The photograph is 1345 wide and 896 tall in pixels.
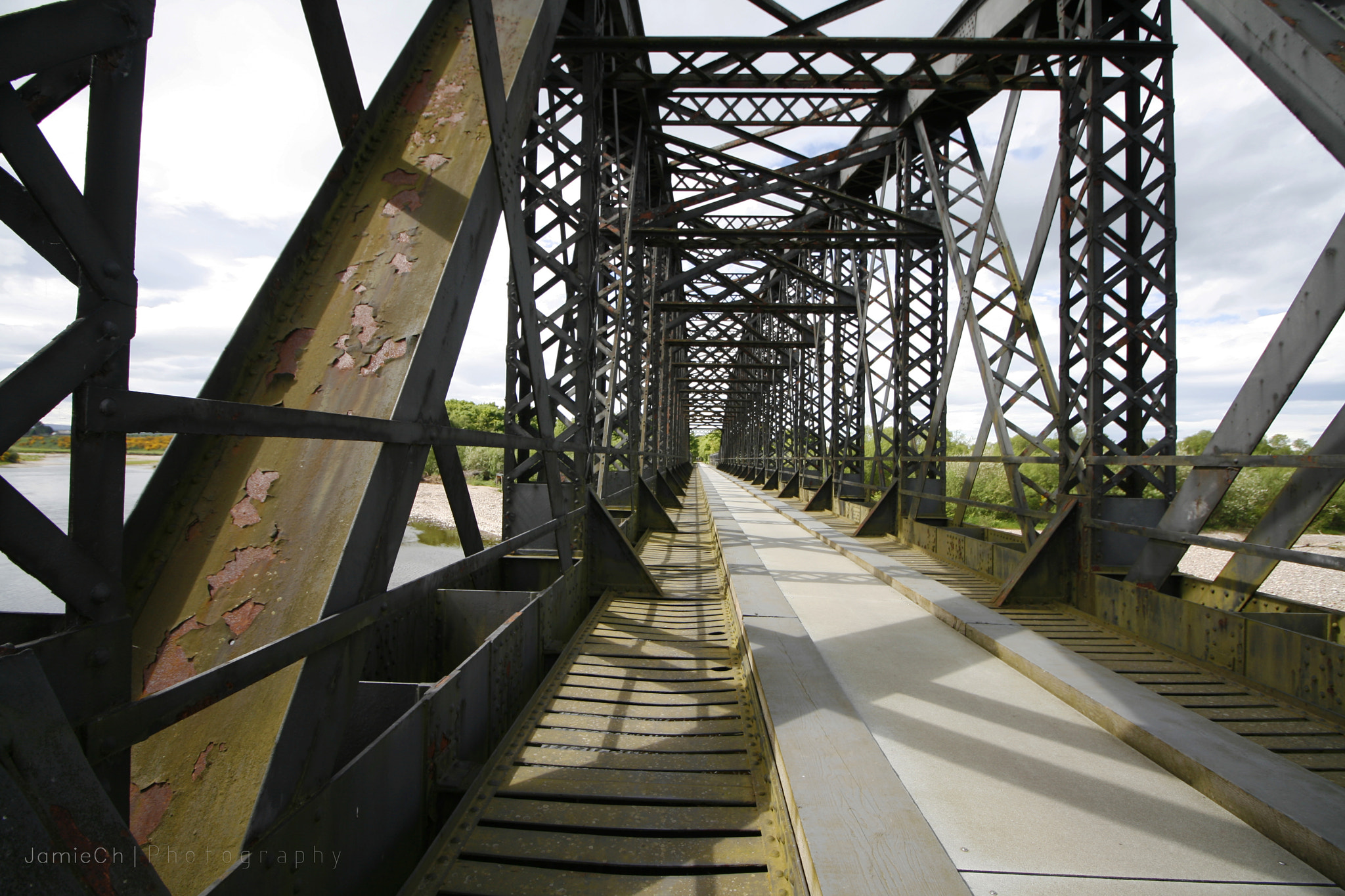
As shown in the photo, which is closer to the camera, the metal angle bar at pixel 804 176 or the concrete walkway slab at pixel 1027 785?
the concrete walkway slab at pixel 1027 785

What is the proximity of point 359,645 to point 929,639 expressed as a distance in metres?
4.34

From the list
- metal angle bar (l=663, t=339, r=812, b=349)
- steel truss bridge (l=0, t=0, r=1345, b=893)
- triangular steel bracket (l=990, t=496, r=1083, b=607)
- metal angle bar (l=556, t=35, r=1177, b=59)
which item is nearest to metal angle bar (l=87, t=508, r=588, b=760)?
steel truss bridge (l=0, t=0, r=1345, b=893)

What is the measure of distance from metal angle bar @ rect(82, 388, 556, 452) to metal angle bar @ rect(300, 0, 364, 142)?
1746 mm

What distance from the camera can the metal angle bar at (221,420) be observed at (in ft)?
4.60

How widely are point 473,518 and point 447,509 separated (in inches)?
1672

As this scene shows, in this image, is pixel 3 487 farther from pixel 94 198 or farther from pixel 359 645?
pixel 359 645

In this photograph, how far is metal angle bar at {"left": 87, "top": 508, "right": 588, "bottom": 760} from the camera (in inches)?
53.7

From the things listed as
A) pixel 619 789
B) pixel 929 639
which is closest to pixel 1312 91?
pixel 929 639

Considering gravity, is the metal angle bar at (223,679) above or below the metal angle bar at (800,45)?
below

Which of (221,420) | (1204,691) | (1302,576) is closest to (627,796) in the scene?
(221,420)

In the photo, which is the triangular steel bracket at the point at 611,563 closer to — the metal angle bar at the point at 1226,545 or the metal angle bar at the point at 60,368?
the metal angle bar at the point at 1226,545

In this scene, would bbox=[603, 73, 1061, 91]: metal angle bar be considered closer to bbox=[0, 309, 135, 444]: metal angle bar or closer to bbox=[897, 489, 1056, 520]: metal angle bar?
bbox=[897, 489, 1056, 520]: metal angle bar

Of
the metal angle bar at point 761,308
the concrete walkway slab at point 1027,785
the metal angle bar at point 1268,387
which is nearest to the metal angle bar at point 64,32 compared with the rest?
the concrete walkway slab at point 1027,785

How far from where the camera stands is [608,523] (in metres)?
6.86
